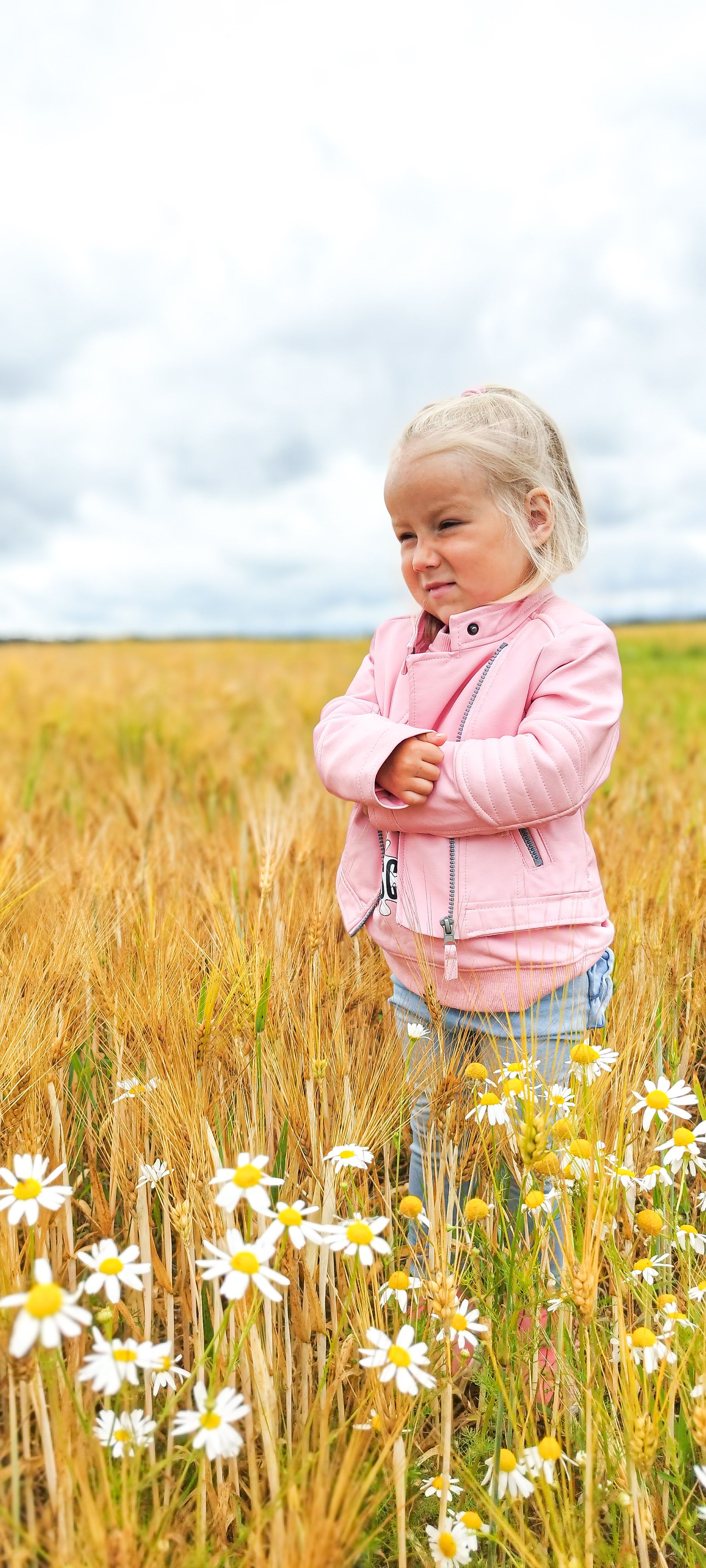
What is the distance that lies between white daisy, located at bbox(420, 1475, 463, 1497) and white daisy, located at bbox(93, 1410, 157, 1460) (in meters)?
0.31

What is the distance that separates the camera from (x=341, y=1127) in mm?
1297

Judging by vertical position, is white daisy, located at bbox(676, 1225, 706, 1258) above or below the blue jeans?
below

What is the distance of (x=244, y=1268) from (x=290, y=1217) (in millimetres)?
93

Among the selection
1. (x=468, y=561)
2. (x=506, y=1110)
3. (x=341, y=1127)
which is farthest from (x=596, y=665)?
(x=341, y=1127)

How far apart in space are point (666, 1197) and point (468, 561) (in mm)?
1025

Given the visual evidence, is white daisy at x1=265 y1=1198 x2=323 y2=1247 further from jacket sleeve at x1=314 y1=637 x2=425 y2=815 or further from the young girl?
jacket sleeve at x1=314 y1=637 x2=425 y2=815

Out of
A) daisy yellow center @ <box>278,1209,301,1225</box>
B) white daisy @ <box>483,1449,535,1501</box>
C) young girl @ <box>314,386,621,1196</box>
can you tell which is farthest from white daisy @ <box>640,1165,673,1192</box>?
daisy yellow center @ <box>278,1209,301,1225</box>

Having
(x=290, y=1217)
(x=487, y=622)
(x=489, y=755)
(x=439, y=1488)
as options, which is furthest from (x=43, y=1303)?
(x=487, y=622)

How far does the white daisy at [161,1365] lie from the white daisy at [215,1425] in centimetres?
5

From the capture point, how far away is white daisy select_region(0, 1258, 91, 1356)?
0.76 meters

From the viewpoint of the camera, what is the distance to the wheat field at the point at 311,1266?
94 cm

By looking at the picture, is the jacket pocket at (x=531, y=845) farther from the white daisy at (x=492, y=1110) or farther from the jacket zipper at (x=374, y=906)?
the white daisy at (x=492, y=1110)

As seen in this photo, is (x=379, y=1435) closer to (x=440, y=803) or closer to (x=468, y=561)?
(x=440, y=803)

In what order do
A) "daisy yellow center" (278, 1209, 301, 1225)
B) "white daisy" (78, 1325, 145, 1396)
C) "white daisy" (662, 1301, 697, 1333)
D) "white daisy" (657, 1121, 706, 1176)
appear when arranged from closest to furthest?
"white daisy" (78, 1325, 145, 1396)
"daisy yellow center" (278, 1209, 301, 1225)
"white daisy" (662, 1301, 697, 1333)
"white daisy" (657, 1121, 706, 1176)
